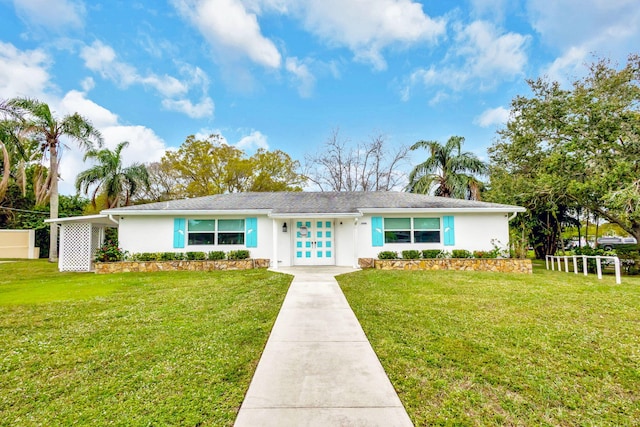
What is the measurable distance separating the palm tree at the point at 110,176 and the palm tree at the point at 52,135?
1625mm

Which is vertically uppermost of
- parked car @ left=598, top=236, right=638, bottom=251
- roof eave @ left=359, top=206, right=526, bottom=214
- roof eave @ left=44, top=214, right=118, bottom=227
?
roof eave @ left=359, top=206, right=526, bottom=214

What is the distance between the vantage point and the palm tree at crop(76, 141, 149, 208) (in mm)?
19500

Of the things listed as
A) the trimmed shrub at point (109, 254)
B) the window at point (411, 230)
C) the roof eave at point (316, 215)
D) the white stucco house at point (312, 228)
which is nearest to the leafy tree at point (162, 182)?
the white stucco house at point (312, 228)

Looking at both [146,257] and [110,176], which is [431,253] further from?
[110,176]

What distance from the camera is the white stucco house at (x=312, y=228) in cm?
1237

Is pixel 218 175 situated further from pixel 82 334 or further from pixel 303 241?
pixel 82 334

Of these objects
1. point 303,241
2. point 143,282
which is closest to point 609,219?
point 303,241

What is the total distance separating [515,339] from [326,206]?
975cm

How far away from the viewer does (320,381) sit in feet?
10.4

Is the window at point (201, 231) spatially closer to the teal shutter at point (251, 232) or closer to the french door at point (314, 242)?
the teal shutter at point (251, 232)

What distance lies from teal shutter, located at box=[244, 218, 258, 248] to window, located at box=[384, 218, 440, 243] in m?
5.50

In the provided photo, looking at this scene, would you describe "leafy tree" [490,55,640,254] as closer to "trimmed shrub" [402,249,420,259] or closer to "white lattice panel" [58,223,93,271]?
"trimmed shrub" [402,249,420,259]

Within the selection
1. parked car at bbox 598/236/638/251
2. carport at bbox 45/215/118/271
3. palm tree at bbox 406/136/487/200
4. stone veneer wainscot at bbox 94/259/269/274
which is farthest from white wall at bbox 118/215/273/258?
parked car at bbox 598/236/638/251

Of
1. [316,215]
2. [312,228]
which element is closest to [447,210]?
[316,215]
